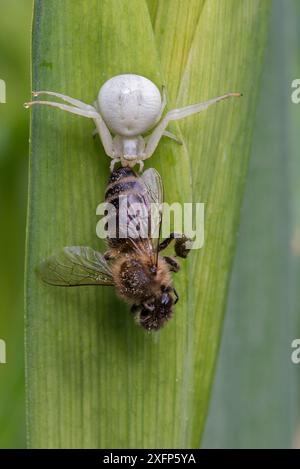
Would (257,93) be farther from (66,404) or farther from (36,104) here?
(66,404)

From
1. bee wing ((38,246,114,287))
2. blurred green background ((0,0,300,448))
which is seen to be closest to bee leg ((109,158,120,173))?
bee wing ((38,246,114,287))

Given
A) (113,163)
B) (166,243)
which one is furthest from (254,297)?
(113,163)

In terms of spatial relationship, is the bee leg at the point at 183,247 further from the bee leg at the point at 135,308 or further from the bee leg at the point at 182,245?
the bee leg at the point at 135,308

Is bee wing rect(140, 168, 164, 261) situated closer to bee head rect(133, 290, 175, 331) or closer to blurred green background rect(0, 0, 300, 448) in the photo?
bee head rect(133, 290, 175, 331)

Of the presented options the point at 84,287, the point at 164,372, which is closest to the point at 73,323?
the point at 84,287

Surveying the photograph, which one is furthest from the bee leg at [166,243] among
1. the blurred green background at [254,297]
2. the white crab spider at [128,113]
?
the blurred green background at [254,297]
